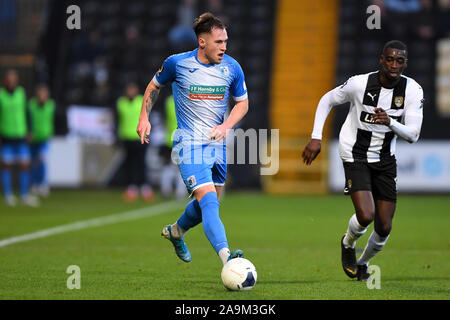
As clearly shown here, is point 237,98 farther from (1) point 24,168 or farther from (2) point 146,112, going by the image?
(1) point 24,168

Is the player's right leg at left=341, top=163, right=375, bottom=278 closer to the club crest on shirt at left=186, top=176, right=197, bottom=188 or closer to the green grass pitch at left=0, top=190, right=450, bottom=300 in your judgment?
the green grass pitch at left=0, top=190, right=450, bottom=300

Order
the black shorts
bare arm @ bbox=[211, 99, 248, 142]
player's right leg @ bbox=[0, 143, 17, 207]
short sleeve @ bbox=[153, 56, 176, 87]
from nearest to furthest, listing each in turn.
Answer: bare arm @ bbox=[211, 99, 248, 142] < short sleeve @ bbox=[153, 56, 176, 87] < the black shorts < player's right leg @ bbox=[0, 143, 17, 207]

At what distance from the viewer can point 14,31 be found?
22.2 metres

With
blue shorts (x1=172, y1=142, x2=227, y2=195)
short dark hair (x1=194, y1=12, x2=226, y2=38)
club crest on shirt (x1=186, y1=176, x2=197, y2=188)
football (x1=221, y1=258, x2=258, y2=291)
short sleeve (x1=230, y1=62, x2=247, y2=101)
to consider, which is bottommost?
football (x1=221, y1=258, x2=258, y2=291)

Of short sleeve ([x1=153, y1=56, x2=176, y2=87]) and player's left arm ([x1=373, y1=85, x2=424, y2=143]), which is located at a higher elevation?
short sleeve ([x1=153, y1=56, x2=176, y2=87])

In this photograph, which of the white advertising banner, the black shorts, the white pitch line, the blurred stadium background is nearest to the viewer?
the black shorts

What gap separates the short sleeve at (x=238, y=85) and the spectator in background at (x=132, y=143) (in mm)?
9737

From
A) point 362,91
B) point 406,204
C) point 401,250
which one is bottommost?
point 406,204

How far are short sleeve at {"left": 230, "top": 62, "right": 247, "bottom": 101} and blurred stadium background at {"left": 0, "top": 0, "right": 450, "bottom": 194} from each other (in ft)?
38.5

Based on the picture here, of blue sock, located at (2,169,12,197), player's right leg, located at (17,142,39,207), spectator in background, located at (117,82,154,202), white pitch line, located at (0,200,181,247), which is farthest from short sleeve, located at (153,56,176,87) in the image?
spectator in background, located at (117,82,154,202)

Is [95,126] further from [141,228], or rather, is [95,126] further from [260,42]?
[141,228]

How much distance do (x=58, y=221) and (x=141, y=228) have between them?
4.67 feet

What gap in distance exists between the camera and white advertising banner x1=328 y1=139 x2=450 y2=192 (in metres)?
17.5

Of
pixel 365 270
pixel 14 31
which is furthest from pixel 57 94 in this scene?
pixel 365 270
